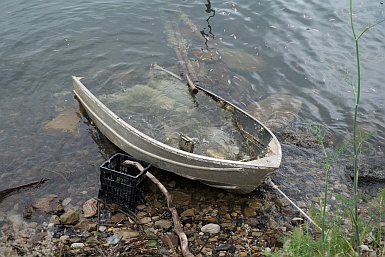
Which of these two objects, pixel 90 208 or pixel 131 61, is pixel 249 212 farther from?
pixel 131 61

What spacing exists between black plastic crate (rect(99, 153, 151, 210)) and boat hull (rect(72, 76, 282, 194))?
28 cm

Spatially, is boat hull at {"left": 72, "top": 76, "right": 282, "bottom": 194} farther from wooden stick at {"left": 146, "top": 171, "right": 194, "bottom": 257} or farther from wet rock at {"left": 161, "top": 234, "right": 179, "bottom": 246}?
wet rock at {"left": 161, "top": 234, "right": 179, "bottom": 246}

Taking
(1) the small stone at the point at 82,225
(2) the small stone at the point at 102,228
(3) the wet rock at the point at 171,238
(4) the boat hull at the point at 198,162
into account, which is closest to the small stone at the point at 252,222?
(4) the boat hull at the point at 198,162

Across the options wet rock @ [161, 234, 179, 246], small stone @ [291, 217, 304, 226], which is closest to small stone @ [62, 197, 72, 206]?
wet rock @ [161, 234, 179, 246]

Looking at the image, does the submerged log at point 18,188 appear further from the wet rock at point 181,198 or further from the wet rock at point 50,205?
the wet rock at point 181,198

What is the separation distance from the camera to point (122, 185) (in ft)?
21.3

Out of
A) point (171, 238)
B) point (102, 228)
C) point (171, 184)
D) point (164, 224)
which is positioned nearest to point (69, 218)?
point (102, 228)

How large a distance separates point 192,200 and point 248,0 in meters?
10.0

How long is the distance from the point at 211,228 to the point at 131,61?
639 centimetres

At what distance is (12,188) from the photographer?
7.29 metres

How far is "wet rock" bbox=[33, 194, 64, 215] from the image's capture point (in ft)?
22.1

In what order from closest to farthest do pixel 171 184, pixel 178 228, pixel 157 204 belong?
pixel 178 228 → pixel 157 204 → pixel 171 184

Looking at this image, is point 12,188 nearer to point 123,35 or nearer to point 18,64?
point 18,64

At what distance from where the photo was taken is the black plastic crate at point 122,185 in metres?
6.41
